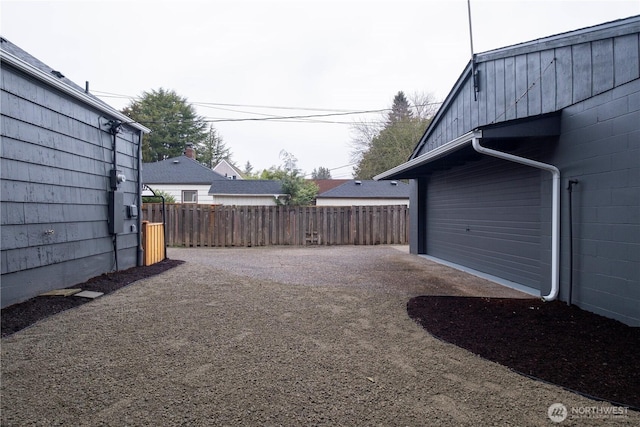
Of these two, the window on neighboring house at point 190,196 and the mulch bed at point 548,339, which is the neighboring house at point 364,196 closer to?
the window on neighboring house at point 190,196

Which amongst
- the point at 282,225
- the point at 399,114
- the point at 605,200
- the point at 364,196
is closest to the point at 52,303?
the point at 605,200

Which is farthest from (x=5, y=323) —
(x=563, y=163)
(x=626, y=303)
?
(x=563, y=163)

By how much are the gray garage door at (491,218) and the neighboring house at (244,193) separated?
10182mm

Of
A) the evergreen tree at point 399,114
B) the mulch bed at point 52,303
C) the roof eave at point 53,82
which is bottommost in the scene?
the mulch bed at point 52,303

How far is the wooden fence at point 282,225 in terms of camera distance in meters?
12.0

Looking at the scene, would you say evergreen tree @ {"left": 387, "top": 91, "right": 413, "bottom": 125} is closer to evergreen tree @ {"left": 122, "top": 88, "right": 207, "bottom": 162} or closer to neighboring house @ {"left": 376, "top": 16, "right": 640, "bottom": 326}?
evergreen tree @ {"left": 122, "top": 88, "right": 207, "bottom": 162}

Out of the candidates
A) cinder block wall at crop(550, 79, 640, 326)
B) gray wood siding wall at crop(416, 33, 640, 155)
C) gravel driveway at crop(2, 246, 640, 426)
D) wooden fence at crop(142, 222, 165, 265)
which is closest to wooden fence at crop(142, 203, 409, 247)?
wooden fence at crop(142, 222, 165, 265)

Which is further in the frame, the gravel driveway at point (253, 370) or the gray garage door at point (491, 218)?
the gray garage door at point (491, 218)

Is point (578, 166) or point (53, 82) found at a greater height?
point (53, 82)

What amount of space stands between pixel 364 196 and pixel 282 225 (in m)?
7.36

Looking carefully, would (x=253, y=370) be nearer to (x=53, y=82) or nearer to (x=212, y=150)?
(x=53, y=82)

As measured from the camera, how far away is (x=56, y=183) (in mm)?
4633

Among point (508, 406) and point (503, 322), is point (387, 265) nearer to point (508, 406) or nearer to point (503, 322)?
point (503, 322)

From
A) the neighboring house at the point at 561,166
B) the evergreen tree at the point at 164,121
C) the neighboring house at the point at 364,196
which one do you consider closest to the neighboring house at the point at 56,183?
the neighboring house at the point at 561,166
